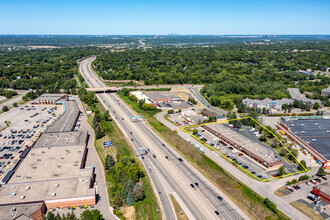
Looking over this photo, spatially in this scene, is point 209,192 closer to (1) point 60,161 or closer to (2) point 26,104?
(1) point 60,161

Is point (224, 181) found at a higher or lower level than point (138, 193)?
lower

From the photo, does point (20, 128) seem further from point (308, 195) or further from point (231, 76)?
point (231, 76)

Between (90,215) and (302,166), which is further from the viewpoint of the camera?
(302,166)

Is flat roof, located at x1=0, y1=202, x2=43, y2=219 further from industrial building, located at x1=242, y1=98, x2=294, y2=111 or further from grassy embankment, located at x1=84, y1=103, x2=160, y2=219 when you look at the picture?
industrial building, located at x1=242, y1=98, x2=294, y2=111

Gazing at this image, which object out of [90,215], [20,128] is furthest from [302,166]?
[20,128]

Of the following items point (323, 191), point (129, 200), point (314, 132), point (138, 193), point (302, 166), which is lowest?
point (302, 166)

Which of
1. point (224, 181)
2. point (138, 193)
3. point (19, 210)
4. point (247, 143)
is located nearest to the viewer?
point (19, 210)

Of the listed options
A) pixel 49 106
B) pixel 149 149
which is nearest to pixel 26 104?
pixel 49 106

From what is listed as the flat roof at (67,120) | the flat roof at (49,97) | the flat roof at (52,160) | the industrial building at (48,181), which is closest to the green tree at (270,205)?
the industrial building at (48,181)
